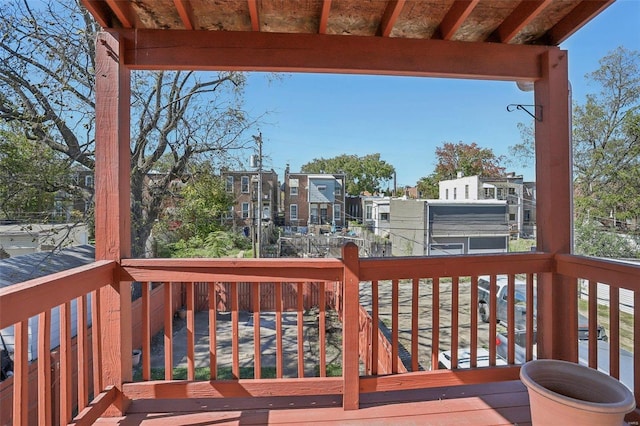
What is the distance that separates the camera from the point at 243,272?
1656 millimetres

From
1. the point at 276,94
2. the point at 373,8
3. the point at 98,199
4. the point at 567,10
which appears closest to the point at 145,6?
the point at 98,199

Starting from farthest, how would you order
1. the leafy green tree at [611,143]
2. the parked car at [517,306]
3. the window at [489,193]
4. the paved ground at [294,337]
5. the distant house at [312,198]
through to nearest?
the distant house at [312,198]
the window at [489,193]
the paved ground at [294,337]
the leafy green tree at [611,143]
the parked car at [517,306]

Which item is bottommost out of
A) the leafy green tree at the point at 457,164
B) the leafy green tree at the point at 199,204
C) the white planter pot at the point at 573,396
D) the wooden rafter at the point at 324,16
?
the white planter pot at the point at 573,396

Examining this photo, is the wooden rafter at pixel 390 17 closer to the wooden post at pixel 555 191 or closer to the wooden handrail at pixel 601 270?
the wooden post at pixel 555 191

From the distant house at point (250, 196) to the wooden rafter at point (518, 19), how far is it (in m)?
6.13

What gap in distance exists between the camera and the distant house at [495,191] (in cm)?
527

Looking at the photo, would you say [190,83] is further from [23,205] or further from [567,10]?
[567,10]

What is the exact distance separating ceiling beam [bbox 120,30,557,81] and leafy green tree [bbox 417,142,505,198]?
23.3 feet

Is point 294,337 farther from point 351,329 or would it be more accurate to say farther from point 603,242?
point 351,329

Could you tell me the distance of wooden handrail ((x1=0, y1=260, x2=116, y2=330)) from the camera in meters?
1.04

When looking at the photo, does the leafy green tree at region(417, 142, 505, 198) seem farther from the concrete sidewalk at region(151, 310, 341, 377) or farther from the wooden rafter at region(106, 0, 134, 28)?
the wooden rafter at region(106, 0, 134, 28)

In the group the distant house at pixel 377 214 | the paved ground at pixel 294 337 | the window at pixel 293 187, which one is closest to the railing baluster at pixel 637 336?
the paved ground at pixel 294 337

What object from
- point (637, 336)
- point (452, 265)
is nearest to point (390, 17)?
point (452, 265)

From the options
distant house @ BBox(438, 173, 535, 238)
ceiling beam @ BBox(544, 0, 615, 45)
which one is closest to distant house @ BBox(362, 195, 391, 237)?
distant house @ BBox(438, 173, 535, 238)
